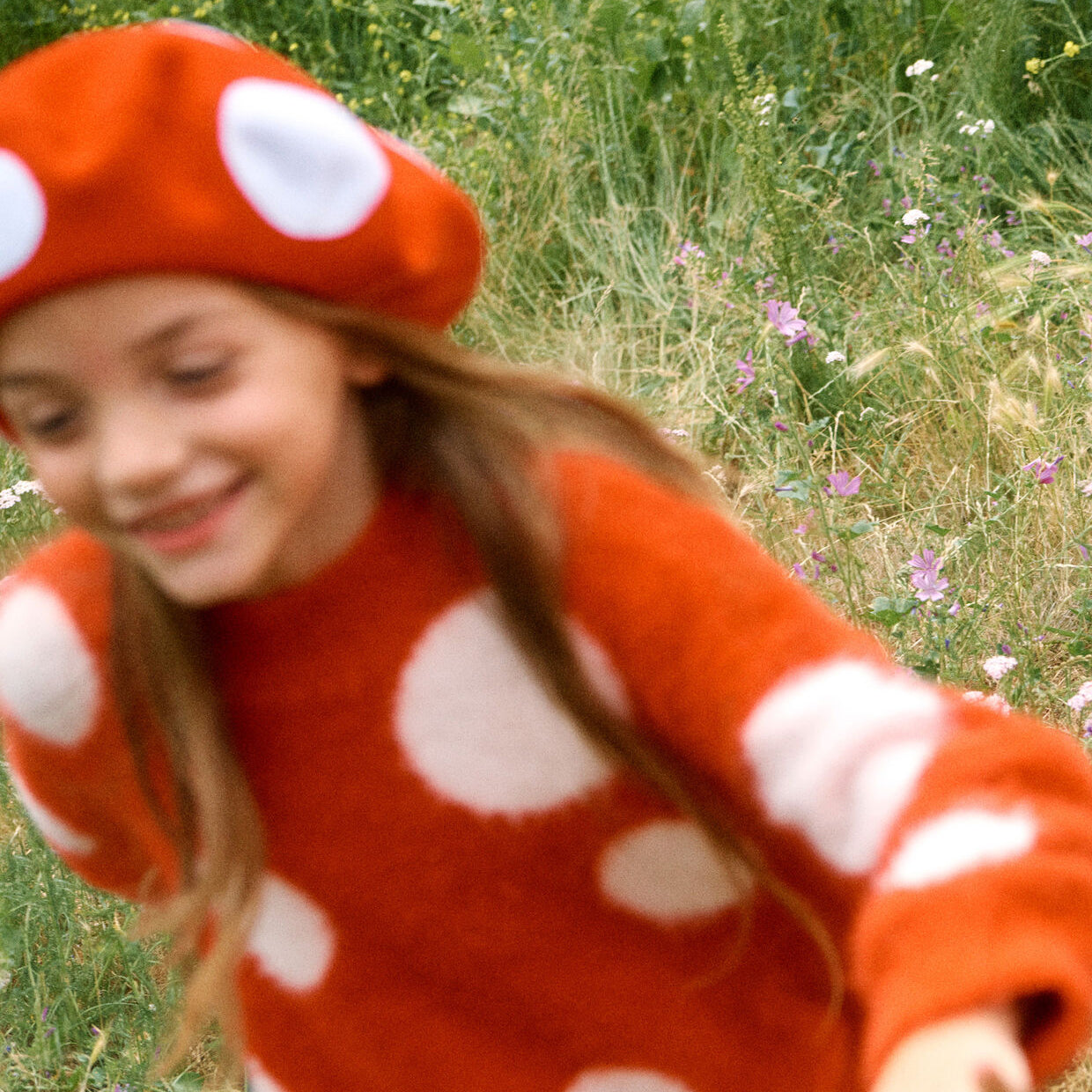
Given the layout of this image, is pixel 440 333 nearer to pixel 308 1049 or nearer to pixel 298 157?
pixel 298 157

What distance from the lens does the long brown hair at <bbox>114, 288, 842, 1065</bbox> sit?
1172 millimetres

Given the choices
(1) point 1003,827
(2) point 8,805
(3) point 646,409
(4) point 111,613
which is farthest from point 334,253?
(3) point 646,409

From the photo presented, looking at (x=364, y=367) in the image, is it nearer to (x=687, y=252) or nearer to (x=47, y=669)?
(x=47, y=669)

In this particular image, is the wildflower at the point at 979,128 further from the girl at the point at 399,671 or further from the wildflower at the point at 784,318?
the girl at the point at 399,671

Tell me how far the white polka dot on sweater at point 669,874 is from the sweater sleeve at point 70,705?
1.34 feet

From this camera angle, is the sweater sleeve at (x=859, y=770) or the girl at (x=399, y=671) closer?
the sweater sleeve at (x=859, y=770)

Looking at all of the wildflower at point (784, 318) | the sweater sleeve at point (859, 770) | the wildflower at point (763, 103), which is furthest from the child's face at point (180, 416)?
the wildflower at point (763, 103)

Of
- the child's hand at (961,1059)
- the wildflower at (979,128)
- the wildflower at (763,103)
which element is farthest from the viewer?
the wildflower at (979,128)

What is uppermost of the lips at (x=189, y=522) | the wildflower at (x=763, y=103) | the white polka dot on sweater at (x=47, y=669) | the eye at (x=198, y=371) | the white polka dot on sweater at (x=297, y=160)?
the white polka dot on sweater at (x=297, y=160)

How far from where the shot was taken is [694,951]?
4.19 feet

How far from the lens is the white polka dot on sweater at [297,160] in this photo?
112 centimetres

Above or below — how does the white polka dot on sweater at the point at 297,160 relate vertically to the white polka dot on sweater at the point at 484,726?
above

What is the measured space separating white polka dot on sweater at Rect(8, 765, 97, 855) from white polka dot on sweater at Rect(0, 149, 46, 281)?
566mm

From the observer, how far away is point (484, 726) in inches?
48.4
